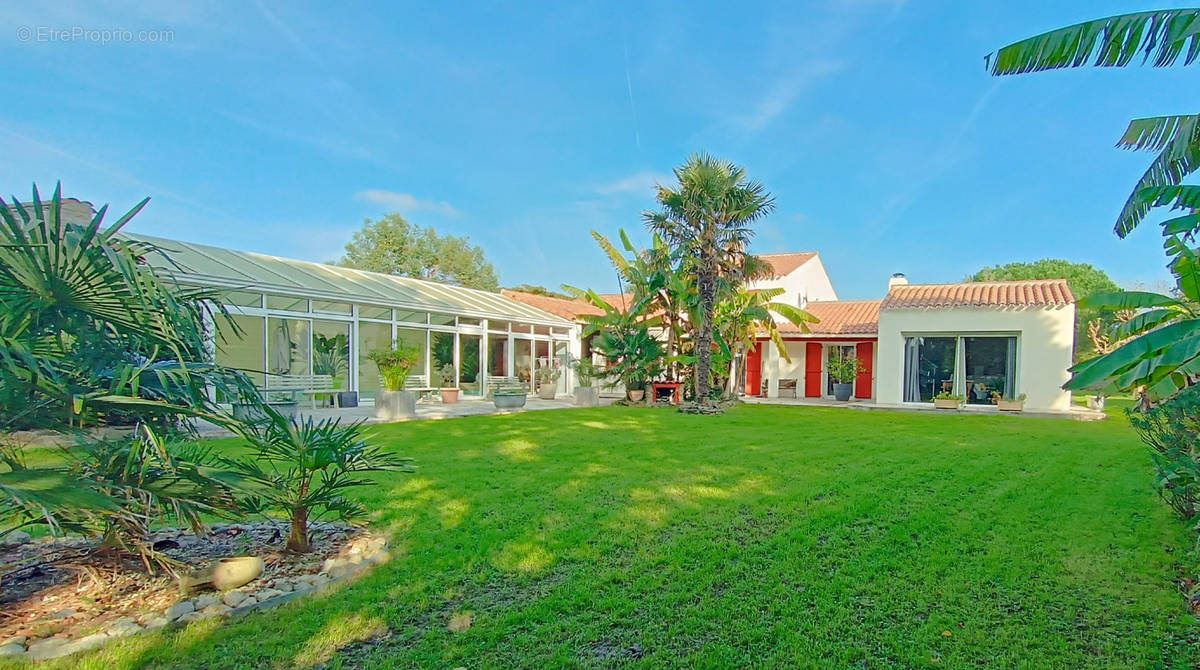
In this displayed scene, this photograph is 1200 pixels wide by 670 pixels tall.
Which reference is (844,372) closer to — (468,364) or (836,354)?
(836,354)

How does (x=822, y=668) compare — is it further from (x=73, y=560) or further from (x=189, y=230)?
(x=189, y=230)

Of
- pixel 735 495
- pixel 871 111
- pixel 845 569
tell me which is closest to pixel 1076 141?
pixel 871 111

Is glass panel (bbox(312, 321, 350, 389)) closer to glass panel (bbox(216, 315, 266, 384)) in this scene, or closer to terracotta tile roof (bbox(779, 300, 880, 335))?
glass panel (bbox(216, 315, 266, 384))

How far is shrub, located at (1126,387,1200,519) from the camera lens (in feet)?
14.8

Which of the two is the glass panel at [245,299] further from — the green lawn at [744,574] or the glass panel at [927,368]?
the glass panel at [927,368]

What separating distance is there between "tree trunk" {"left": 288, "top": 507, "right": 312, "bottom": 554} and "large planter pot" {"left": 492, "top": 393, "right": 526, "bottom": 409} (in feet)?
40.2

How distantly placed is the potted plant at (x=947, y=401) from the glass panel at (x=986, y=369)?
0.90 m

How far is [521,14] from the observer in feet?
50.8

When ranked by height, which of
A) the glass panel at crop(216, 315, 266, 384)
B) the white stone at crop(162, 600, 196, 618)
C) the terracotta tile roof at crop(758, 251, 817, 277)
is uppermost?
the terracotta tile roof at crop(758, 251, 817, 277)

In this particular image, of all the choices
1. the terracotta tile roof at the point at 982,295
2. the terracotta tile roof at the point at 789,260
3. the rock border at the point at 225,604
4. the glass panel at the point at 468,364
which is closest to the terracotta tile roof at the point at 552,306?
the glass panel at the point at 468,364

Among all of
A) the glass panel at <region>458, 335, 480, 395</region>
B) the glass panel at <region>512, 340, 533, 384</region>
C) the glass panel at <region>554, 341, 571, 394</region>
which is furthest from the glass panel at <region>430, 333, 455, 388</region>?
the glass panel at <region>554, 341, 571, 394</region>

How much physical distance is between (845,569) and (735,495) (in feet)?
7.57

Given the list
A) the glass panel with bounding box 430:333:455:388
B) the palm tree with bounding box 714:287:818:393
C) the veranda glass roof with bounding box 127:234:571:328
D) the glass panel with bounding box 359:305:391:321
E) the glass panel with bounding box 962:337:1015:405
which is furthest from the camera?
the glass panel with bounding box 430:333:455:388

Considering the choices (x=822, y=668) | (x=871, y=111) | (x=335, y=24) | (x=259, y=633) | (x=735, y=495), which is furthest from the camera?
(x=871, y=111)
